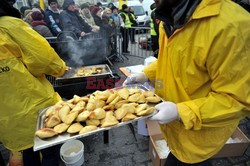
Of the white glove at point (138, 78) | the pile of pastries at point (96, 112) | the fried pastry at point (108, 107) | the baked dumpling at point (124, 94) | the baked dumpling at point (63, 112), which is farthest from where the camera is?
the white glove at point (138, 78)

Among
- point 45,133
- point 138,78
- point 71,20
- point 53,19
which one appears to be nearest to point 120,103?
point 138,78

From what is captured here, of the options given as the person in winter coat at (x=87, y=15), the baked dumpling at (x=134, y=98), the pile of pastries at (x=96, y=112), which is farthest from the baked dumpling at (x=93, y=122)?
the person in winter coat at (x=87, y=15)

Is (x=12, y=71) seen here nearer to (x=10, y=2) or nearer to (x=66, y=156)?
(x=10, y=2)

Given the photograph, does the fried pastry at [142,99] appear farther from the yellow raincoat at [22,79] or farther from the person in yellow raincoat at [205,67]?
the yellow raincoat at [22,79]

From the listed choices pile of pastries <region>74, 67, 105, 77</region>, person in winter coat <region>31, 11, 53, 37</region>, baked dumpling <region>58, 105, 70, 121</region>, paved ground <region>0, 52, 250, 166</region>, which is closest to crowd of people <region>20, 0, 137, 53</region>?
person in winter coat <region>31, 11, 53, 37</region>

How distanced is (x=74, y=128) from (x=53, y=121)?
0.66ft

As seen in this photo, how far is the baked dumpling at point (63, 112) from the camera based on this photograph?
59.9 inches

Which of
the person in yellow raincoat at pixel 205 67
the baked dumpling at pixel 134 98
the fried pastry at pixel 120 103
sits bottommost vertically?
the fried pastry at pixel 120 103

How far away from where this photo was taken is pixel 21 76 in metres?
1.83

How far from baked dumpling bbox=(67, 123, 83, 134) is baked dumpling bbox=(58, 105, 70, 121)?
132 mm

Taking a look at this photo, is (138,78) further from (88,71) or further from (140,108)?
(88,71)

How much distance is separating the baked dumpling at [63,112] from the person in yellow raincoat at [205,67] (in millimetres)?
744

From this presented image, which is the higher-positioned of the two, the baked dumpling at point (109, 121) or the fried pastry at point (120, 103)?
the fried pastry at point (120, 103)

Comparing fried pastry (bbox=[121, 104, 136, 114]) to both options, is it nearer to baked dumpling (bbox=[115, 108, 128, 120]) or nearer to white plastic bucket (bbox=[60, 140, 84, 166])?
baked dumpling (bbox=[115, 108, 128, 120])
